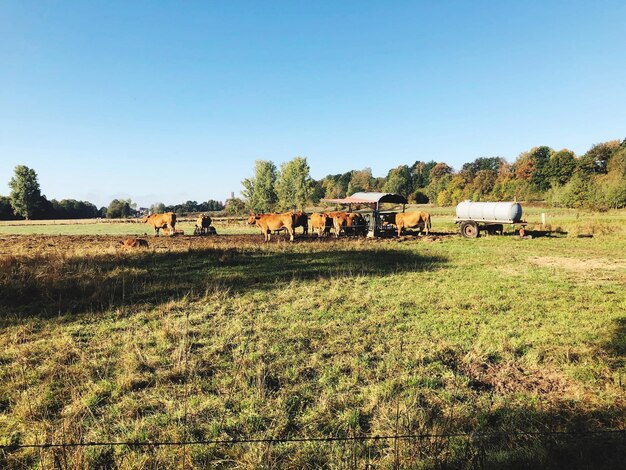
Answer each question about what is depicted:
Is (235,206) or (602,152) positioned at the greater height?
(602,152)

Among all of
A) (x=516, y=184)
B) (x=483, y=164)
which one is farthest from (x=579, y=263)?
(x=483, y=164)

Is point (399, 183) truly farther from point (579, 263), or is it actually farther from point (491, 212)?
point (579, 263)

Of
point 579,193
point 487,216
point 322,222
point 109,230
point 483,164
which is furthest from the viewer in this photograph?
point 483,164

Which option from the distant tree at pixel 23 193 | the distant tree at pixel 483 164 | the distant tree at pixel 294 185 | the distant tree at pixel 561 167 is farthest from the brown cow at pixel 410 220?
the distant tree at pixel 483 164

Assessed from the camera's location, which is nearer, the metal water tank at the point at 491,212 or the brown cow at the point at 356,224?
the metal water tank at the point at 491,212

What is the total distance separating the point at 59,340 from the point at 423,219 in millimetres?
22973

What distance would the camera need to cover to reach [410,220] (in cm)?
2572

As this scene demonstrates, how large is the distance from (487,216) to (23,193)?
309ft

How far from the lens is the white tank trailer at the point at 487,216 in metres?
23.8

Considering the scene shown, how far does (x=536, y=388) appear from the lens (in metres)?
4.76

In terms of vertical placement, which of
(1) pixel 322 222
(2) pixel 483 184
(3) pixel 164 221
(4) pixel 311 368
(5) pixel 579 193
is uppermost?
(2) pixel 483 184

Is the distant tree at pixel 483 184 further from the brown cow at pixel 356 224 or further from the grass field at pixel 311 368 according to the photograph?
the grass field at pixel 311 368

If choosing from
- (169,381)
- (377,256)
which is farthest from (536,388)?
(377,256)

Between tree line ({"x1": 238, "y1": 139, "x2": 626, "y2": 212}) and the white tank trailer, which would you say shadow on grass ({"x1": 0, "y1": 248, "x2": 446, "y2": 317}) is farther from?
tree line ({"x1": 238, "y1": 139, "x2": 626, "y2": 212})
